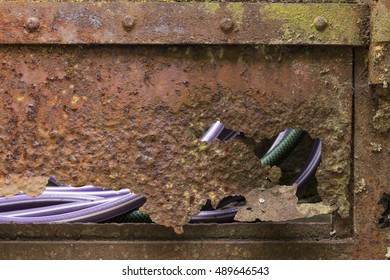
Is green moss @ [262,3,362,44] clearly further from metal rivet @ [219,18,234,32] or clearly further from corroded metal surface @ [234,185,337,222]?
corroded metal surface @ [234,185,337,222]

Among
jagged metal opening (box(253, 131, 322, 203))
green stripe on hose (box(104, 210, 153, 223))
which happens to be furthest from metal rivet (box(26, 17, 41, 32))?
jagged metal opening (box(253, 131, 322, 203))

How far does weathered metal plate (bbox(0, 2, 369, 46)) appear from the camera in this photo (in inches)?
36.5

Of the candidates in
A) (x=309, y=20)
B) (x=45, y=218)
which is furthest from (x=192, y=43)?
(x=45, y=218)

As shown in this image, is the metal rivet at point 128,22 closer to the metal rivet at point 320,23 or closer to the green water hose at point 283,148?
the metal rivet at point 320,23

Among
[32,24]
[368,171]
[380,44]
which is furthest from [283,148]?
[32,24]

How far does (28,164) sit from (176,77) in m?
0.28

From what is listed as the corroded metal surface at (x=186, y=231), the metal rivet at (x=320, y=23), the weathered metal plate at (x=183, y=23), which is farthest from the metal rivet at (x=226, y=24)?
the corroded metal surface at (x=186, y=231)

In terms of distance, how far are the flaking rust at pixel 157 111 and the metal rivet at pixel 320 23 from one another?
0.04 metres

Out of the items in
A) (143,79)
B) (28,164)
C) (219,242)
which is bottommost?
(219,242)

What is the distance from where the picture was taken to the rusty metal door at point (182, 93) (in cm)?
93

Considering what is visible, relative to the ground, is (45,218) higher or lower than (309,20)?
lower

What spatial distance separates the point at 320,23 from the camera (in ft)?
3.04

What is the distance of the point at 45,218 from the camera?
43.1 inches

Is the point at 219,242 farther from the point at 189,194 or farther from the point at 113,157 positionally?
the point at 113,157
